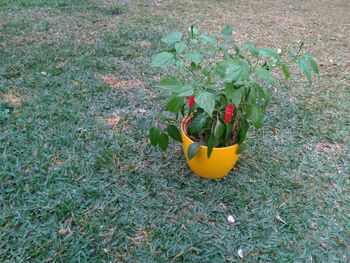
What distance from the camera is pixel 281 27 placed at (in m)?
3.52

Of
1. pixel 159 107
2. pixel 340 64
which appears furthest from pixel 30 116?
pixel 340 64

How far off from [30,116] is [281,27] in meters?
2.86

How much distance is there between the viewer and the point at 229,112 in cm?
128

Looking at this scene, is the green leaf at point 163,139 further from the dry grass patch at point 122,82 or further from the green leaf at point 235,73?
the dry grass patch at point 122,82

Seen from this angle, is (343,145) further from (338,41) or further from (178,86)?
(338,41)

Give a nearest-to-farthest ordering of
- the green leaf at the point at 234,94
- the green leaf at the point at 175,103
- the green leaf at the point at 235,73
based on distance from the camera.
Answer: the green leaf at the point at 235,73, the green leaf at the point at 234,94, the green leaf at the point at 175,103

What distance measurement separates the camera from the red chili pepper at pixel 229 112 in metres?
1.26

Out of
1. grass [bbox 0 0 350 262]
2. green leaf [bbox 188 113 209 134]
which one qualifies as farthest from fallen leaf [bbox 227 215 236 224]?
green leaf [bbox 188 113 209 134]

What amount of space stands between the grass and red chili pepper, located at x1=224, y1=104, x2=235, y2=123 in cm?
35

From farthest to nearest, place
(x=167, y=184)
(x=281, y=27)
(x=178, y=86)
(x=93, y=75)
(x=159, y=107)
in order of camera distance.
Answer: (x=281, y=27)
(x=93, y=75)
(x=159, y=107)
(x=167, y=184)
(x=178, y=86)

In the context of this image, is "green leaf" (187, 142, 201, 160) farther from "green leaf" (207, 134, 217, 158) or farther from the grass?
the grass

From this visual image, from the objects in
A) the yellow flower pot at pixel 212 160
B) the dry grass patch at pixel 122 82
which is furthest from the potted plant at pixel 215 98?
the dry grass patch at pixel 122 82

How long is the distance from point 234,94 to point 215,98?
0.21m

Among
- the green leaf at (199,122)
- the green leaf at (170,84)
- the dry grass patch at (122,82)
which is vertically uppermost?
the green leaf at (170,84)
